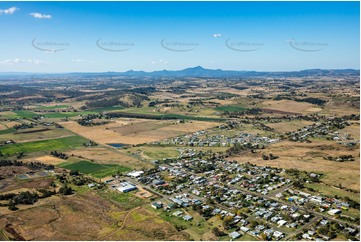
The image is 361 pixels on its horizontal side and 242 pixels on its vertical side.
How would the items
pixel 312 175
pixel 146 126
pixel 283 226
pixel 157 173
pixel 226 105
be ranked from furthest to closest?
pixel 226 105, pixel 146 126, pixel 157 173, pixel 312 175, pixel 283 226

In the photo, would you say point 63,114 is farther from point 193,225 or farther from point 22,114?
point 193,225

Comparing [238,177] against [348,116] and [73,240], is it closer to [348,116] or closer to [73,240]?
[73,240]

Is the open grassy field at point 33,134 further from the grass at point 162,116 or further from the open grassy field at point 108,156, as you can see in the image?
the grass at point 162,116

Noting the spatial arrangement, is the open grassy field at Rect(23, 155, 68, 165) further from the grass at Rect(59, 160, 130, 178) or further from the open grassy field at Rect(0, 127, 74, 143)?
the open grassy field at Rect(0, 127, 74, 143)

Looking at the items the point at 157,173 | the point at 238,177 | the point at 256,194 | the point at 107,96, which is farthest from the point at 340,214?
the point at 107,96

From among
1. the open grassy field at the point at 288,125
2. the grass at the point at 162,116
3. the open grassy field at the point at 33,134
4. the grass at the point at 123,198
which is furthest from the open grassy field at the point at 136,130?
the grass at the point at 123,198

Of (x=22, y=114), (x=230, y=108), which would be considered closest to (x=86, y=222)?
(x=22, y=114)

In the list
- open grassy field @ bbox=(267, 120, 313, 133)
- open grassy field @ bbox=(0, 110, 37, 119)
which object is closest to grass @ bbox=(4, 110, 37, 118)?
open grassy field @ bbox=(0, 110, 37, 119)
